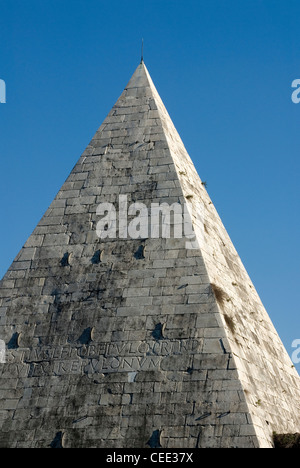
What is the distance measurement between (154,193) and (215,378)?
17.9 feet

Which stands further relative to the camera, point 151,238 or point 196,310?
point 151,238

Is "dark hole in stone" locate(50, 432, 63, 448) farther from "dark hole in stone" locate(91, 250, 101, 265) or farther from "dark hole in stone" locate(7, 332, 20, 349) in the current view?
"dark hole in stone" locate(91, 250, 101, 265)

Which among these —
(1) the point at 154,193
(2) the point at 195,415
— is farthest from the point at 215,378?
(1) the point at 154,193

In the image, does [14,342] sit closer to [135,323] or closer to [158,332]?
[135,323]

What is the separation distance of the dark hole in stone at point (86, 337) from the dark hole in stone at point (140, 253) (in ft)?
6.96

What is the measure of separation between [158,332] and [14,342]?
354 cm

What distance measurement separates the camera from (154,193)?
21.3 metres

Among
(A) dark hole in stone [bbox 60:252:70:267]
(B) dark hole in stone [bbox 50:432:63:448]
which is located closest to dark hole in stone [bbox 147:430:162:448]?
(B) dark hole in stone [bbox 50:432:63:448]

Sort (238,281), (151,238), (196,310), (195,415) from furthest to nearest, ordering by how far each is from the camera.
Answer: (238,281) → (151,238) → (196,310) → (195,415)

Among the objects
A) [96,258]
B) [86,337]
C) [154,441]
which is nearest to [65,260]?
[96,258]

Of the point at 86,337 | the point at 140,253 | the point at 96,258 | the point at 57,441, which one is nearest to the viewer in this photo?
the point at 57,441

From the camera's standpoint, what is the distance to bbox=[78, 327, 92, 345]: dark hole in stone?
1941 centimetres

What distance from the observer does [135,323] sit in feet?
63.1
